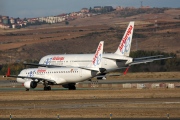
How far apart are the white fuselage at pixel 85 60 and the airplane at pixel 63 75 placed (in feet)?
23.6

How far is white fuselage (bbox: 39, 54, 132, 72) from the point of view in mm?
86250

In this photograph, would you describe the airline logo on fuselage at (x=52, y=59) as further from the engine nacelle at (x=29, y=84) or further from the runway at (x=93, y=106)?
the runway at (x=93, y=106)

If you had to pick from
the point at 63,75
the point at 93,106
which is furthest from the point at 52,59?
the point at 93,106

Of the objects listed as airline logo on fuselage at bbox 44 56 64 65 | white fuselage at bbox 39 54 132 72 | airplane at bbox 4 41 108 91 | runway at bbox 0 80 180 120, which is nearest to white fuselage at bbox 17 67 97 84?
airplane at bbox 4 41 108 91

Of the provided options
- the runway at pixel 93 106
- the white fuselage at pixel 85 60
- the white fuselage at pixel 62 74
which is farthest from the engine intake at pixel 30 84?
the runway at pixel 93 106

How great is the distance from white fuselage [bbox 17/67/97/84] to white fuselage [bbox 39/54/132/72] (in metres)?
7.34

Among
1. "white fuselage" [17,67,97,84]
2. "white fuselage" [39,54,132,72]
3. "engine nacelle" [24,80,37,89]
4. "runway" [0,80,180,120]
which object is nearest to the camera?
"runway" [0,80,180,120]

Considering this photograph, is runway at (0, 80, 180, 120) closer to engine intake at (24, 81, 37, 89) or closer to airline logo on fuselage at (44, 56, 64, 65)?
engine intake at (24, 81, 37, 89)

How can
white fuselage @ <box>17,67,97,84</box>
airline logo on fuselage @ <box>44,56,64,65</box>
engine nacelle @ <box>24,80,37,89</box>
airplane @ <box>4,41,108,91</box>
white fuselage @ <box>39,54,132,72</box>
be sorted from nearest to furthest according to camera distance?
airplane @ <box>4,41,108,91</box> < white fuselage @ <box>17,67,97,84</box> < engine nacelle @ <box>24,80,37,89</box> < white fuselage @ <box>39,54,132,72</box> < airline logo on fuselage @ <box>44,56,64,65</box>

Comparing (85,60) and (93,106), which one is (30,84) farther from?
(93,106)

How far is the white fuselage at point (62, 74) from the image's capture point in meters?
74.4

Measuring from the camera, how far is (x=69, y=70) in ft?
251

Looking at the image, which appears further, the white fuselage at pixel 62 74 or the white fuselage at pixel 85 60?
the white fuselage at pixel 85 60

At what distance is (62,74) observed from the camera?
7656 cm
